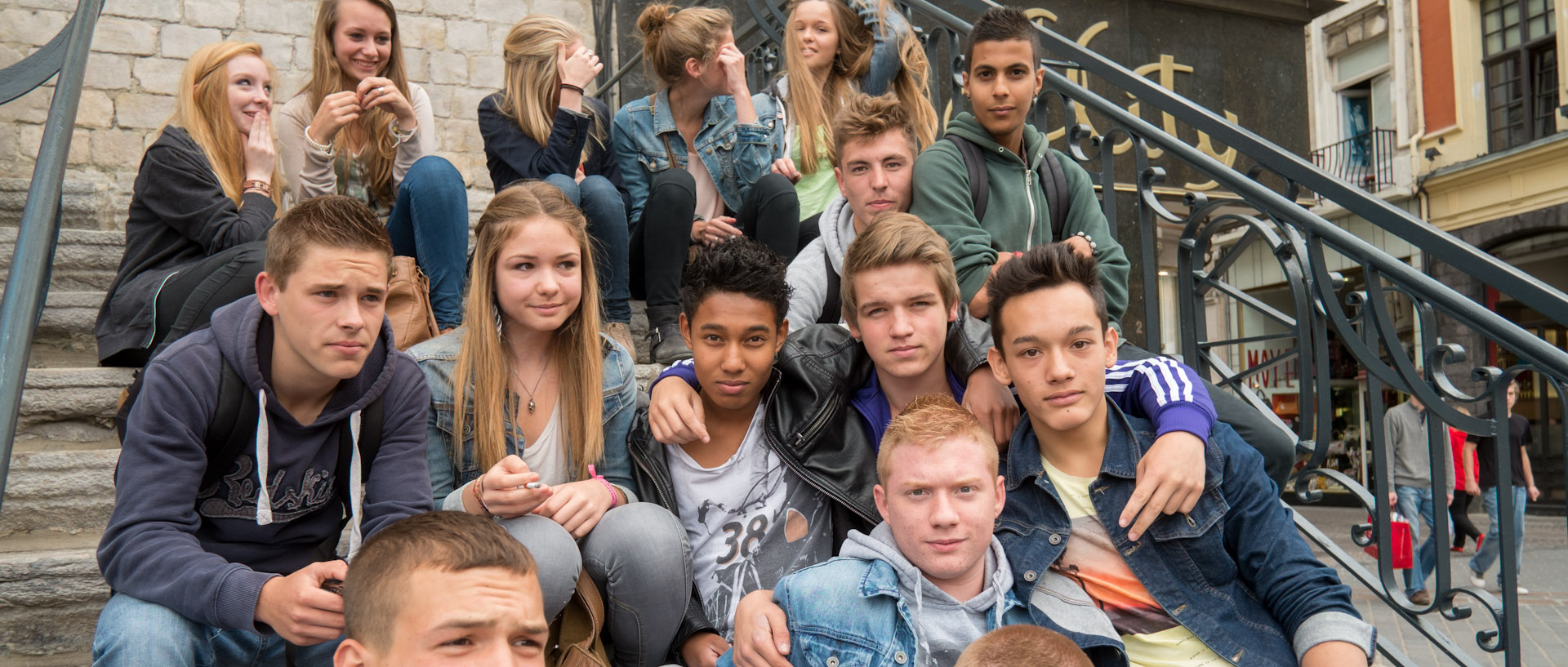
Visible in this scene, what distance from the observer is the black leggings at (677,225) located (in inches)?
136

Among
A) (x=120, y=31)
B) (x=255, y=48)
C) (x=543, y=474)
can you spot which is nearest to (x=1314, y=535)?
(x=543, y=474)

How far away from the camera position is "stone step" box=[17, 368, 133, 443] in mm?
2764

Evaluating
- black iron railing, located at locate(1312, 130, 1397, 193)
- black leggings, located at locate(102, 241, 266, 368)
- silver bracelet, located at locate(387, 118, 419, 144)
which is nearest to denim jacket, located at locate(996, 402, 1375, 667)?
black leggings, located at locate(102, 241, 266, 368)

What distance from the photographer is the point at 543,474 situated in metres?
2.38

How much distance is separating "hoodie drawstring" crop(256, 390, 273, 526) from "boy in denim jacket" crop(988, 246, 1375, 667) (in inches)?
56.0

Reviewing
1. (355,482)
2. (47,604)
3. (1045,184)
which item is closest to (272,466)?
(355,482)

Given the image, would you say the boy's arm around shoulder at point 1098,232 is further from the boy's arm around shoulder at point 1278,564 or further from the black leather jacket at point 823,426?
the boy's arm around shoulder at point 1278,564

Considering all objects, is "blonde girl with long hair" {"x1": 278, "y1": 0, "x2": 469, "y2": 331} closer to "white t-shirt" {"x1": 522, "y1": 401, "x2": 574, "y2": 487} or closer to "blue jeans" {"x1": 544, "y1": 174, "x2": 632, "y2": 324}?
"blue jeans" {"x1": 544, "y1": 174, "x2": 632, "y2": 324}

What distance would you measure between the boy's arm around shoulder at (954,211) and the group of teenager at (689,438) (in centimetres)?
1

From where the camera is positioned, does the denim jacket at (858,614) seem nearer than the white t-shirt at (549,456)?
Yes

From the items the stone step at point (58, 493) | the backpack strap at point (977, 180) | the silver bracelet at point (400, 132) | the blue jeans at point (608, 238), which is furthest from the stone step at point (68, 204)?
the backpack strap at point (977, 180)

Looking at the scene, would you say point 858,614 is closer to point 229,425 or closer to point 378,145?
point 229,425

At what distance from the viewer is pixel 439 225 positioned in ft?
A: 10.4

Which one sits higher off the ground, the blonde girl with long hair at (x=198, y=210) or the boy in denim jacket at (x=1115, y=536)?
the blonde girl with long hair at (x=198, y=210)
